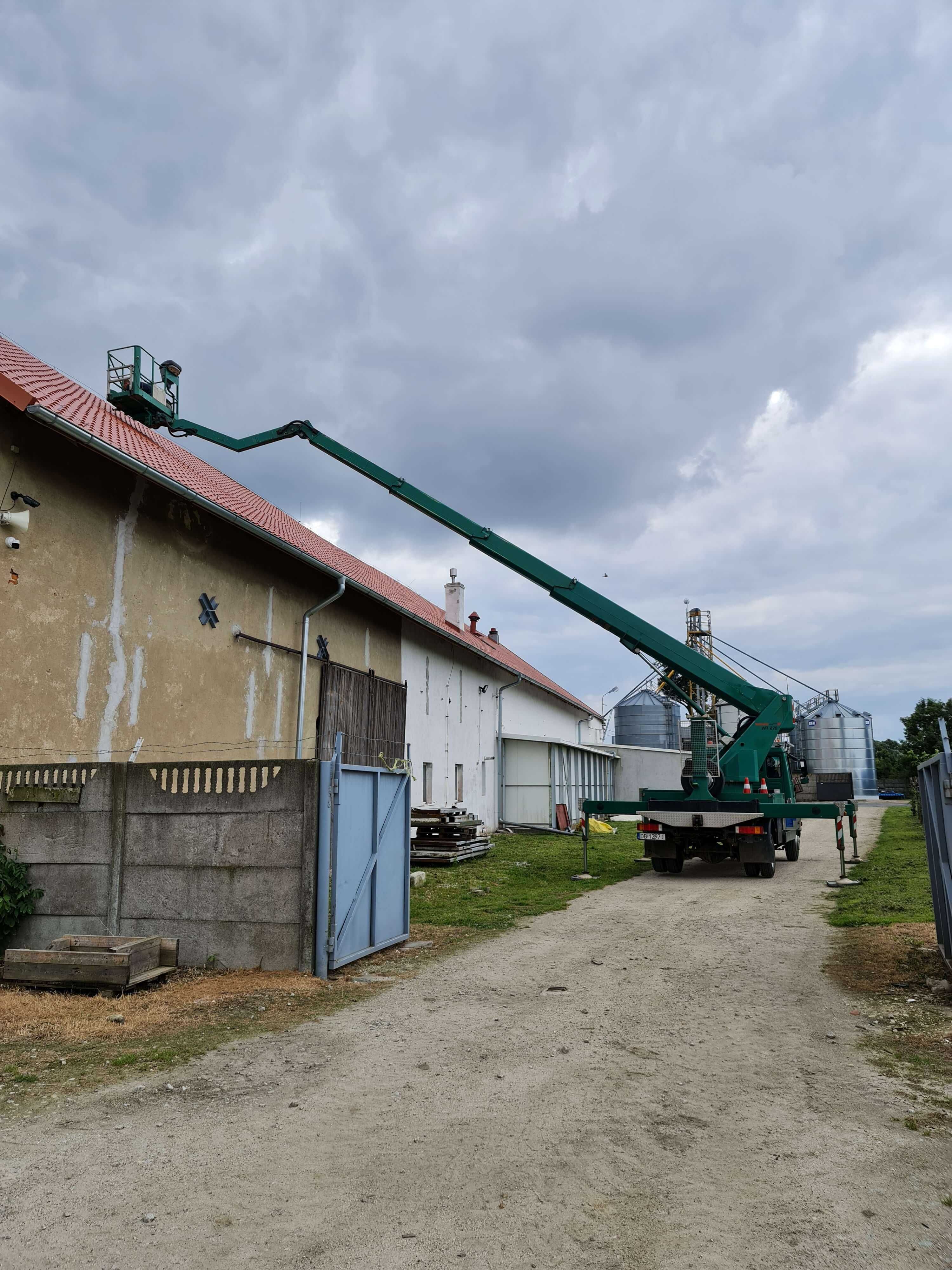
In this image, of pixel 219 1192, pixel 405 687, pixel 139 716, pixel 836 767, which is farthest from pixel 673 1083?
pixel 836 767

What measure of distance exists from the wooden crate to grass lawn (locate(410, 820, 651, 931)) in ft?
13.0

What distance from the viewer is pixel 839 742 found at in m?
54.4

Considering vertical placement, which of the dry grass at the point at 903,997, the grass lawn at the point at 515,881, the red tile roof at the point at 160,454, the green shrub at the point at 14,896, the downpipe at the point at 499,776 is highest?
the red tile roof at the point at 160,454

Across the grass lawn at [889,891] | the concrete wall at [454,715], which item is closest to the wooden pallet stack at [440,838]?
the concrete wall at [454,715]

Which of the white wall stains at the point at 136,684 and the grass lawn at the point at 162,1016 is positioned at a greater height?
the white wall stains at the point at 136,684

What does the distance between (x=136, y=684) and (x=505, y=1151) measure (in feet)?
29.8

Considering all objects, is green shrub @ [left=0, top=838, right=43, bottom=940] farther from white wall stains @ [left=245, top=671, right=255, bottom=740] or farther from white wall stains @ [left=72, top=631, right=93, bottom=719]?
white wall stains @ [left=245, top=671, right=255, bottom=740]

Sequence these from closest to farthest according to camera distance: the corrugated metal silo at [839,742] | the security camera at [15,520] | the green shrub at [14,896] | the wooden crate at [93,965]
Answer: the wooden crate at [93,965] < the green shrub at [14,896] < the security camera at [15,520] < the corrugated metal silo at [839,742]

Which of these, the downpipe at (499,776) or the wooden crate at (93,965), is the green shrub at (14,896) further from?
the downpipe at (499,776)

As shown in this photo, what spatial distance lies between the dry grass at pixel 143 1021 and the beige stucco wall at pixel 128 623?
3870 millimetres

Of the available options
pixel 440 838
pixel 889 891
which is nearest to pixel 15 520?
pixel 440 838

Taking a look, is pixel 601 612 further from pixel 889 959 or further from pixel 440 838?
pixel 889 959

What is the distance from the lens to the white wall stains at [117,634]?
10.8m

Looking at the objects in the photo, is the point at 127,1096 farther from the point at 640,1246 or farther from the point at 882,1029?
the point at 882,1029
